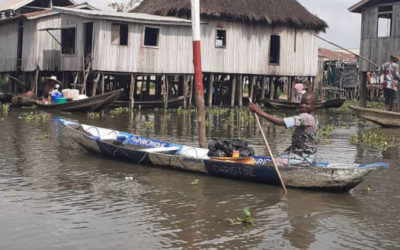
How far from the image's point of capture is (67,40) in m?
25.1

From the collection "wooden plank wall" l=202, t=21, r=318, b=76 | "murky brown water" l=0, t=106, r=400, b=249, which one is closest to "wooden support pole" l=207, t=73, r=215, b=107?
"wooden plank wall" l=202, t=21, r=318, b=76

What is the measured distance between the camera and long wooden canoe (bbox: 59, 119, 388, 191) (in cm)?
786

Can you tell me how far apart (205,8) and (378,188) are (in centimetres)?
1812

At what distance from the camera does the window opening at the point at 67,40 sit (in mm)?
24619

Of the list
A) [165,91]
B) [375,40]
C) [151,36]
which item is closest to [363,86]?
[375,40]

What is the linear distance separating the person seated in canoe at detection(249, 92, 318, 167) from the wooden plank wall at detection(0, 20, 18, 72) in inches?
844

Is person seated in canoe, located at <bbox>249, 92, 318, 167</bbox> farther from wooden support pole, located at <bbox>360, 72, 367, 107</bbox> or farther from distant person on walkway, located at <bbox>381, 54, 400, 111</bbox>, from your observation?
wooden support pole, located at <bbox>360, 72, 367, 107</bbox>

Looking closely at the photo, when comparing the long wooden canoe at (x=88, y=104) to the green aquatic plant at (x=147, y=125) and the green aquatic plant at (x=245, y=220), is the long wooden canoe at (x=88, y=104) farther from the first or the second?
the green aquatic plant at (x=245, y=220)

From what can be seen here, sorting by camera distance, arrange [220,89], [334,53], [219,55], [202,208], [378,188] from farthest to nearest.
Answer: [334,53]
[220,89]
[219,55]
[378,188]
[202,208]

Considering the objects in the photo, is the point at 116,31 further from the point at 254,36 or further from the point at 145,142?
the point at 145,142

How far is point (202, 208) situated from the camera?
7.24m

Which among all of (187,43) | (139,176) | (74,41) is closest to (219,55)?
(187,43)

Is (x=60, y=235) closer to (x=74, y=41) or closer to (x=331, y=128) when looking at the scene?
(x=331, y=128)

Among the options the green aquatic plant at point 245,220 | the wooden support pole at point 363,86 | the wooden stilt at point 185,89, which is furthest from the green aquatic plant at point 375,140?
the wooden stilt at point 185,89
